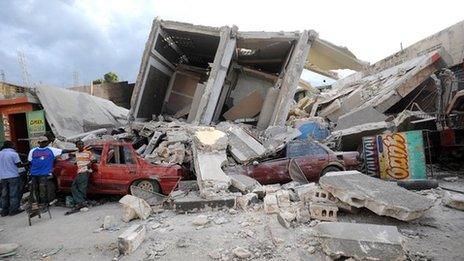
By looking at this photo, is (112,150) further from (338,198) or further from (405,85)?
(405,85)

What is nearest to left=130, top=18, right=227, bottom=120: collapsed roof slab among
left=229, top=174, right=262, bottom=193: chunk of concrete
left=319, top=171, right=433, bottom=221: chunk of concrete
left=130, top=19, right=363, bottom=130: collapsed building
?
left=130, top=19, right=363, bottom=130: collapsed building

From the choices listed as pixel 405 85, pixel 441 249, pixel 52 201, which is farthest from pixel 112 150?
pixel 405 85

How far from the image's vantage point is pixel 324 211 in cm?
546

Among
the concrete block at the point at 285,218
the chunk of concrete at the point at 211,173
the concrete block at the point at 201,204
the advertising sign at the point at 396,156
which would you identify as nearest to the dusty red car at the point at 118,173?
the chunk of concrete at the point at 211,173

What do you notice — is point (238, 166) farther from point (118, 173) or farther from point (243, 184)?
point (118, 173)

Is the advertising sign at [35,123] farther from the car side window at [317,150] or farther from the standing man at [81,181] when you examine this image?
the car side window at [317,150]

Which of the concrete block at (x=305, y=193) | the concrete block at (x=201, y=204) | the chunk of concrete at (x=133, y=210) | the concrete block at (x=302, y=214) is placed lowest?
the chunk of concrete at (x=133, y=210)

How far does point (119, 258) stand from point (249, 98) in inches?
425

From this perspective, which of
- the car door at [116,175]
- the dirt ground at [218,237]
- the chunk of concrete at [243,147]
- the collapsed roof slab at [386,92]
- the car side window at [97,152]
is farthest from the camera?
the collapsed roof slab at [386,92]

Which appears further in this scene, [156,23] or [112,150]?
[156,23]

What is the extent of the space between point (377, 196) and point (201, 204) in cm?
314

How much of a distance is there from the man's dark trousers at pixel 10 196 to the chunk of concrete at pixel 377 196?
6.49 metres

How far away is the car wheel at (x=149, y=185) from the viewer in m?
A: 7.88

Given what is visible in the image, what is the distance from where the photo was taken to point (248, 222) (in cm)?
557
